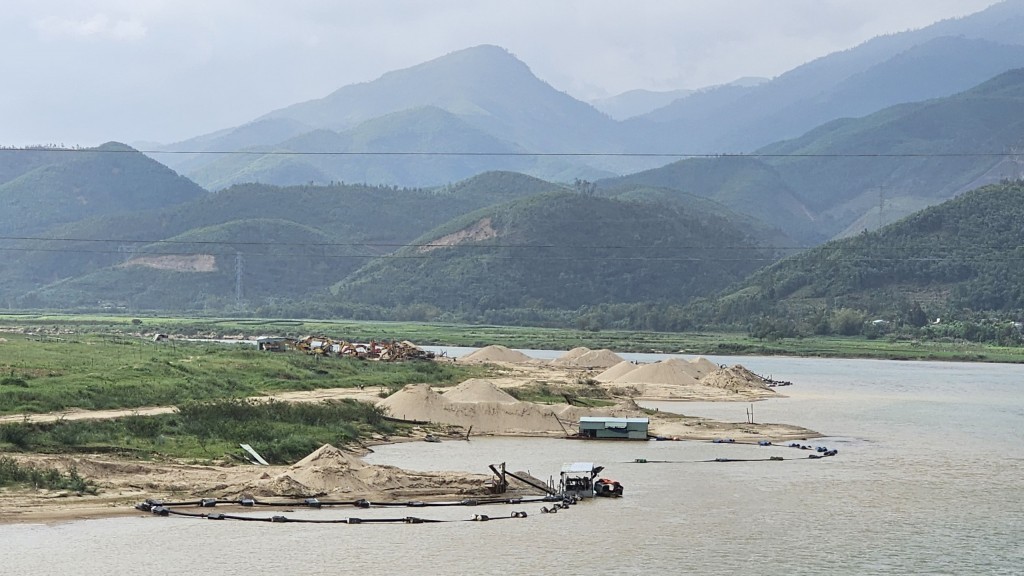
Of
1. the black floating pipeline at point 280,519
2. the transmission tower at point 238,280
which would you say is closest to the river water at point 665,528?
the black floating pipeline at point 280,519

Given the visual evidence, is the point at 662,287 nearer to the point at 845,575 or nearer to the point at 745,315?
the point at 745,315

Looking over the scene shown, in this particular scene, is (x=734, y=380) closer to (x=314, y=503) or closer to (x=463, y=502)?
(x=463, y=502)

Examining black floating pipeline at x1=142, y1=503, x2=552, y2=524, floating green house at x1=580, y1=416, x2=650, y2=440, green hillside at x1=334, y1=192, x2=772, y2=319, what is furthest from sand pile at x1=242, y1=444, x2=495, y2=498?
green hillside at x1=334, y1=192, x2=772, y2=319

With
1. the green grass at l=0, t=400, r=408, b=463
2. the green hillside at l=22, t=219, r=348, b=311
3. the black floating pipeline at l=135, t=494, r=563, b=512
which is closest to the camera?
the black floating pipeline at l=135, t=494, r=563, b=512

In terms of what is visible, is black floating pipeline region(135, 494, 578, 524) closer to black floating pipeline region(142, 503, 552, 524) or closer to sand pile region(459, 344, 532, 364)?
black floating pipeline region(142, 503, 552, 524)

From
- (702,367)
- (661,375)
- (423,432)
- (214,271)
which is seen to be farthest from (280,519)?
(214,271)
